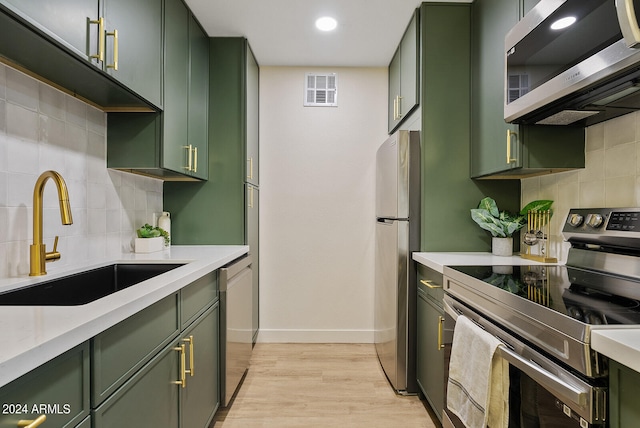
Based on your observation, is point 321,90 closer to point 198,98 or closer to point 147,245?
point 198,98

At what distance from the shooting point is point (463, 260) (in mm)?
1889

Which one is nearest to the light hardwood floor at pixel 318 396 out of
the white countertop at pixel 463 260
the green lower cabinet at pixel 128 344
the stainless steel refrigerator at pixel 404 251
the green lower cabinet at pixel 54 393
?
the stainless steel refrigerator at pixel 404 251

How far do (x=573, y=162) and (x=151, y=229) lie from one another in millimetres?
2293

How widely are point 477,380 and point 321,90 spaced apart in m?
2.59

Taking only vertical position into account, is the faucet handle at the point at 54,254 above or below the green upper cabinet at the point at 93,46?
below

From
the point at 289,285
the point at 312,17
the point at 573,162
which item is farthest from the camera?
the point at 289,285

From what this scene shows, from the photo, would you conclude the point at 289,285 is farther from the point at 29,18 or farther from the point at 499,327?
the point at 29,18

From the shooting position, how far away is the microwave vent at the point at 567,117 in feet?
4.82

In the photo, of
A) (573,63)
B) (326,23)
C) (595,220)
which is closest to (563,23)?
(573,63)

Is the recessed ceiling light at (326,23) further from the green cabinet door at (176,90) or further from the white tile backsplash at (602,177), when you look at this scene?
the white tile backsplash at (602,177)

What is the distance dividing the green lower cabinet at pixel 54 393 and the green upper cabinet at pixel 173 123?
1.29m

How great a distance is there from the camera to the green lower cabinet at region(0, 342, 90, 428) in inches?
24.7

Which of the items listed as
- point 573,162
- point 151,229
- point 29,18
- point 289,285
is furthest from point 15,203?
point 573,162

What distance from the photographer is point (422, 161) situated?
2.21 m
